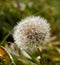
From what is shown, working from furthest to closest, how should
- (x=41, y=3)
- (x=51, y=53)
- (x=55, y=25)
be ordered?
(x=41, y=3) → (x=55, y=25) → (x=51, y=53)

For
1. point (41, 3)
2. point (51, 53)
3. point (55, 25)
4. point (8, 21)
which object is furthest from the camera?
point (41, 3)

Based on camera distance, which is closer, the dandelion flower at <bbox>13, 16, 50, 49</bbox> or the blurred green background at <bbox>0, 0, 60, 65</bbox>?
the dandelion flower at <bbox>13, 16, 50, 49</bbox>

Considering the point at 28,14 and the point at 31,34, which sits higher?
the point at 28,14

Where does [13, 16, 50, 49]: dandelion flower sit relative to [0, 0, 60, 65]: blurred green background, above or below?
below

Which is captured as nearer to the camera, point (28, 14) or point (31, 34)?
point (31, 34)

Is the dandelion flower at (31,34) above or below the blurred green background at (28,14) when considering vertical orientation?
below

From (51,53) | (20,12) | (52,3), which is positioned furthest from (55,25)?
(52,3)

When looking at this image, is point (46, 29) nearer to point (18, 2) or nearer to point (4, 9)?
point (4, 9)

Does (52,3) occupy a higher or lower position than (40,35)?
higher
